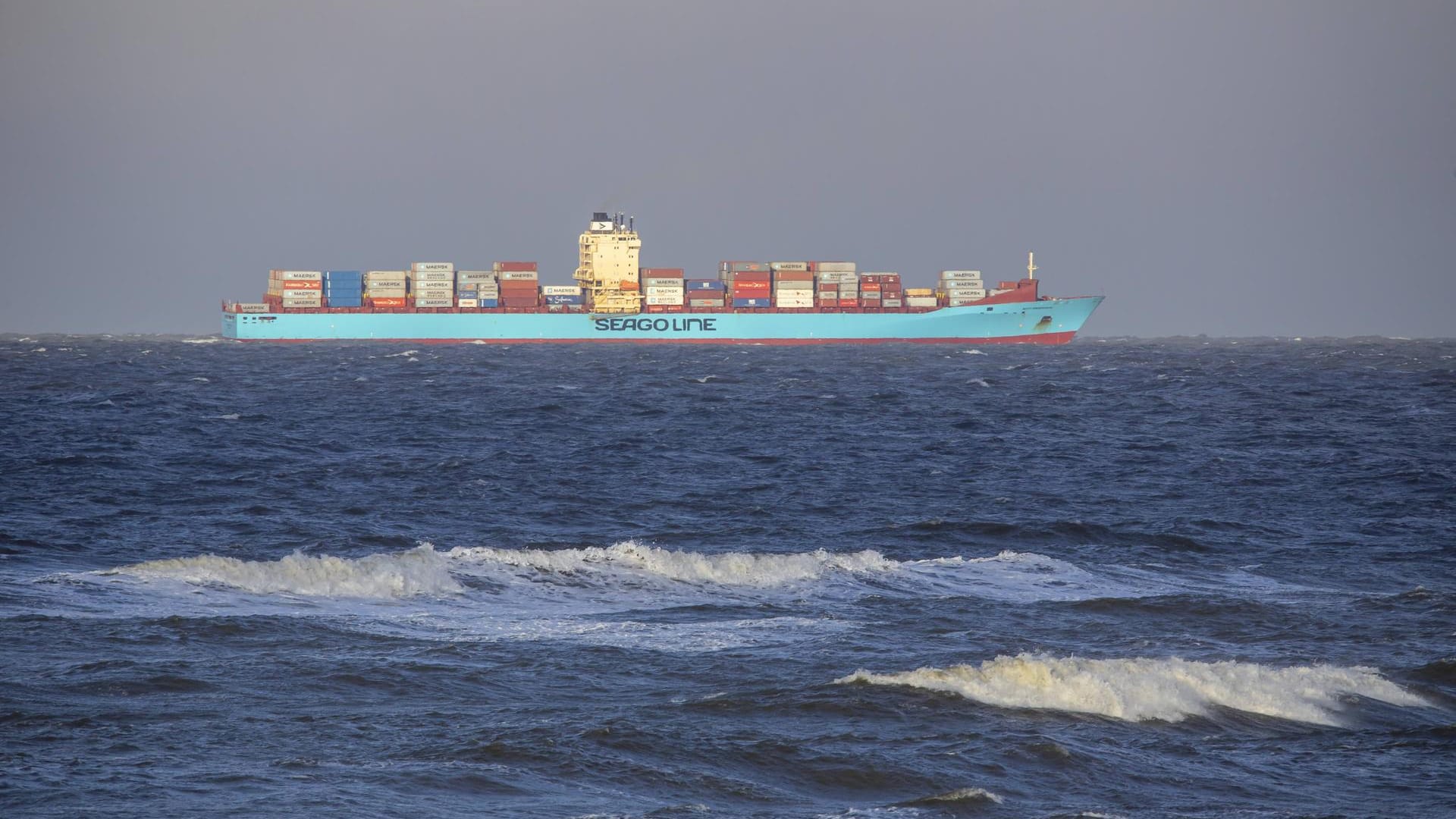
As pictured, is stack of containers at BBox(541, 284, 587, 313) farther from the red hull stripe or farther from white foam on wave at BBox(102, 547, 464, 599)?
white foam on wave at BBox(102, 547, 464, 599)

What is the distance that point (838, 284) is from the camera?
438ft

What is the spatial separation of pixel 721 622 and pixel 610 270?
119266mm

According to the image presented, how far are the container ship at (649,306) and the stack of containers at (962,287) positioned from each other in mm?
246

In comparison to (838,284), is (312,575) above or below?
below

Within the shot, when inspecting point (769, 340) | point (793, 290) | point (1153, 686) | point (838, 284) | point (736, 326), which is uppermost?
point (838, 284)

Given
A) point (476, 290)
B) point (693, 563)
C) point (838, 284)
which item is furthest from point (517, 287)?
point (693, 563)

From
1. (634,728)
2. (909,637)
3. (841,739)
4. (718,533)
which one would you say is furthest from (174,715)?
(718,533)

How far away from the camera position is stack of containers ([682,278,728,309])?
133250 millimetres

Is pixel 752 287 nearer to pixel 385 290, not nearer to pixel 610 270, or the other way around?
pixel 610 270

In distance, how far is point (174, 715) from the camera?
11805 mm

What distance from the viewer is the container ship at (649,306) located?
431 ft

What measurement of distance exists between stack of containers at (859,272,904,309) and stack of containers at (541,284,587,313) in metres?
28.2

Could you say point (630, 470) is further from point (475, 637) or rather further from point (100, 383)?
point (100, 383)

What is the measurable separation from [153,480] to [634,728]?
21661 millimetres
